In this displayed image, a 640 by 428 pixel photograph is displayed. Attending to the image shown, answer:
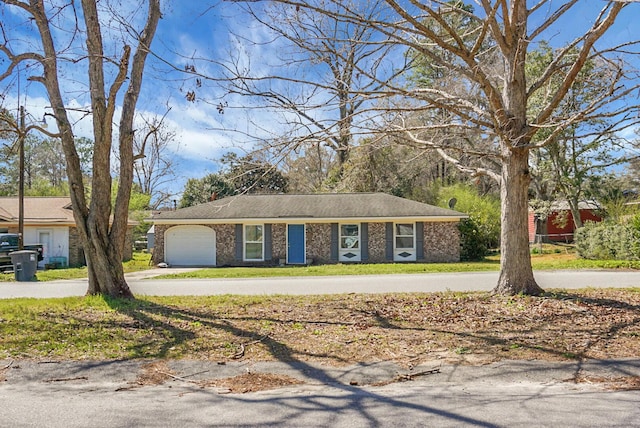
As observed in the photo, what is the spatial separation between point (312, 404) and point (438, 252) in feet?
62.1

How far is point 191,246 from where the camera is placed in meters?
23.1

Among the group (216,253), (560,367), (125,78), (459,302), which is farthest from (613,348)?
(216,253)

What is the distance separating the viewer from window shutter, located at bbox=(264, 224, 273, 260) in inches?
890

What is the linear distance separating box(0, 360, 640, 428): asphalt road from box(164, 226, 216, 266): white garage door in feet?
57.7

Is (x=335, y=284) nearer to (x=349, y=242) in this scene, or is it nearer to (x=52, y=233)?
(x=349, y=242)

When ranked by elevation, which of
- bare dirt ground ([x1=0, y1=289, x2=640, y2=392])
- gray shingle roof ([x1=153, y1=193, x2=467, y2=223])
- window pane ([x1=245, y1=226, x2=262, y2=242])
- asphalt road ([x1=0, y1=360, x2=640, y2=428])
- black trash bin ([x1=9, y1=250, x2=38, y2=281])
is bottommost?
asphalt road ([x1=0, y1=360, x2=640, y2=428])

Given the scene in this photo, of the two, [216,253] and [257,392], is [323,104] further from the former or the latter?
[216,253]

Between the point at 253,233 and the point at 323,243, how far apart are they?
3.44 metres

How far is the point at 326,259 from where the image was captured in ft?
73.5

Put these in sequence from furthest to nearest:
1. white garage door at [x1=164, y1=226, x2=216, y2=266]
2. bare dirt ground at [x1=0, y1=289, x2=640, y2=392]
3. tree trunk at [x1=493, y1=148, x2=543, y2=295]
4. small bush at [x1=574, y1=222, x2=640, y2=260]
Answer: white garage door at [x1=164, y1=226, x2=216, y2=266] < small bush at [x1=574, y1=222, x2=640, y2=260] < tree trunk at [x1=493, y1=148, x2=543, y2=295] < bare dirt ground at [x1=0, y1=289, x2=640, y2=392]

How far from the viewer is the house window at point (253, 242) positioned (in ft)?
74.6

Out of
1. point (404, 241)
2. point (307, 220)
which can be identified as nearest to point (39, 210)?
point (307, 220)

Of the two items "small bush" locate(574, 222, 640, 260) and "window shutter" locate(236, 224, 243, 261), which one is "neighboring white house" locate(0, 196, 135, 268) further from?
"small bush" locate(574, 222, 640, 260)

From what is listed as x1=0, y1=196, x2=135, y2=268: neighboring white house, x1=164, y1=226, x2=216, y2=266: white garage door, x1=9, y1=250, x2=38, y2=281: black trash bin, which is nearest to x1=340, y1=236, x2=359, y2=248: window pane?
x1=164, y1=226, x2=216, y2=266: white garage door
